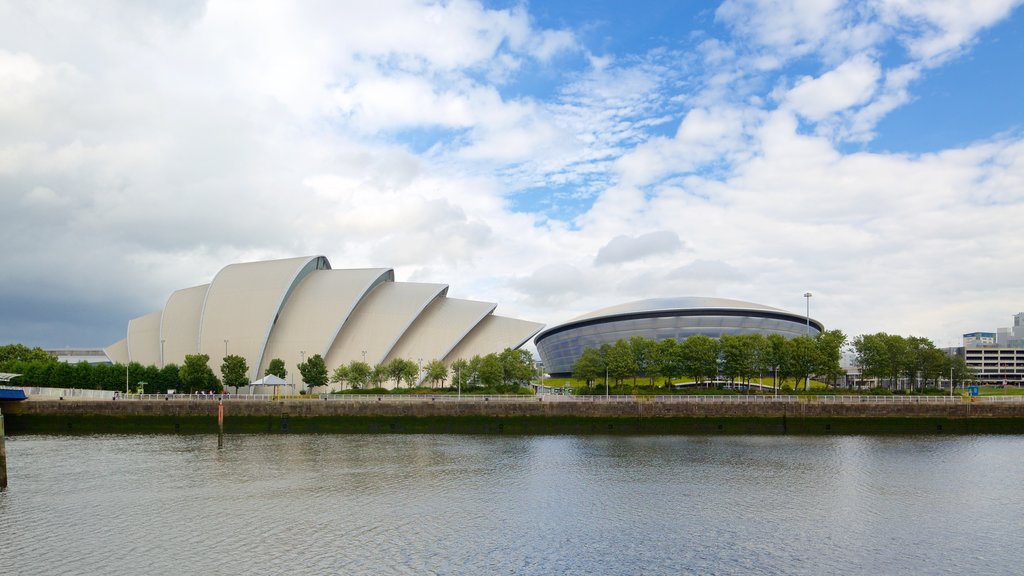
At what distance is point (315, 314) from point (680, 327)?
36.0 m

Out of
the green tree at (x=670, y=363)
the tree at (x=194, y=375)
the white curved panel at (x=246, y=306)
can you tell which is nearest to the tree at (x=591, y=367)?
the green tree at (x=670, y=363)

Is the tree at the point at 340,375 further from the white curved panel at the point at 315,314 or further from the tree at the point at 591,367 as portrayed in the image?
the tree at the point at 591,367

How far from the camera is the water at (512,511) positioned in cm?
1570

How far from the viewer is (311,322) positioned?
65688 millimetres

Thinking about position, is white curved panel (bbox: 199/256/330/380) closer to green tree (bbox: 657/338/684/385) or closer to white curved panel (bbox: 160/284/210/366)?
white curved panel (bbox: 160/284/210/366)

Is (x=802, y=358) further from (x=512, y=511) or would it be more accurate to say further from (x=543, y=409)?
(x=512, y=511)

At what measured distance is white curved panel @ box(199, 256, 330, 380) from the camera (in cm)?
6375

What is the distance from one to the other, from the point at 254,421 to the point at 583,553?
107 feet

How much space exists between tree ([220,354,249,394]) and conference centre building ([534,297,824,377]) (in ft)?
114

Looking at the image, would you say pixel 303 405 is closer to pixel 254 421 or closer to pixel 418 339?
pixel 254 421

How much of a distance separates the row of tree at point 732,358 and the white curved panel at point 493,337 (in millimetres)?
13788

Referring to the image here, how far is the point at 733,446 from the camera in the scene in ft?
115

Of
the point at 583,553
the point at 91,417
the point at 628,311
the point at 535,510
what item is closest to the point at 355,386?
the point at 91,417

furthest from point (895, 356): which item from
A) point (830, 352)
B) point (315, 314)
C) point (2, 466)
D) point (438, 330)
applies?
point (2, 466)
